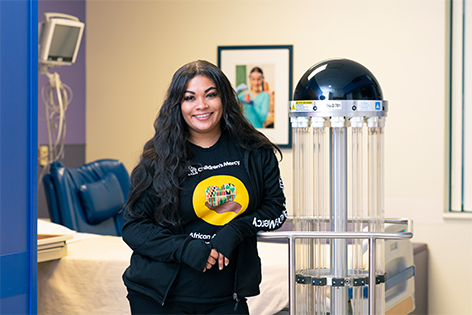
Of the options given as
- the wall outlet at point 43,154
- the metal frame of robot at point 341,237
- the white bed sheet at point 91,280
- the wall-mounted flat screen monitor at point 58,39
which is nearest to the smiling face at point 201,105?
the metal frame of robot at point 341,237

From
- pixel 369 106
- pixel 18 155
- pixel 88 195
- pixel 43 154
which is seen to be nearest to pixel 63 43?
pixel 43 154

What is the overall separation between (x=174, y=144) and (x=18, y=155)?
0.46m

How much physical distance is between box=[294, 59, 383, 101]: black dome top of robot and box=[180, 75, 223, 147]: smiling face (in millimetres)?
249

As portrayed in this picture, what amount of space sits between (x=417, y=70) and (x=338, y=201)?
8.50 ft

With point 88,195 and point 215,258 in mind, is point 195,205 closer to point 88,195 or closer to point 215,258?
point 215,258

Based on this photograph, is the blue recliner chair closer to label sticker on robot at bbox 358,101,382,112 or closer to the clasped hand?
the clasped hand

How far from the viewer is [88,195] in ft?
11.6

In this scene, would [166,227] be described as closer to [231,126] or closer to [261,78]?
[231,126]

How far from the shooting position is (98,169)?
3.80 m

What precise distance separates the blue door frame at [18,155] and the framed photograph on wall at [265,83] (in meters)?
2.53

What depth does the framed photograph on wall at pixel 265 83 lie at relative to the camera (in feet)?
13.8

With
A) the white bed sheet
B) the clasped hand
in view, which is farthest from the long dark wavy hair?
the white bed sheet

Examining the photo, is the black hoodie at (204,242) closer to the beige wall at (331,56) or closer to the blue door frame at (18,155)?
the blue door frame at (18,155)

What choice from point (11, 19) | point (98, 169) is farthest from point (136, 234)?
point (98, 169)
